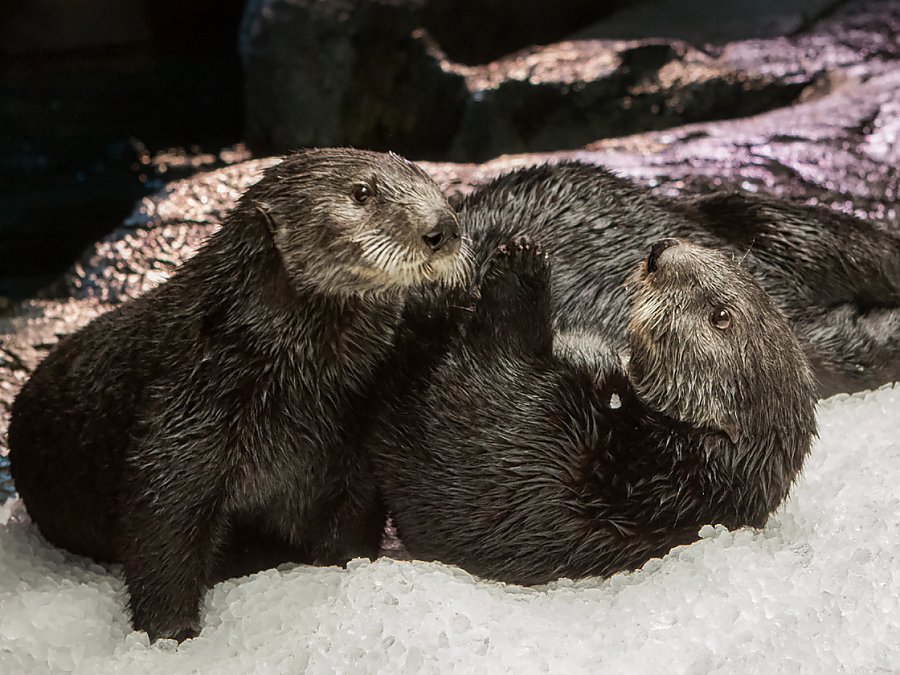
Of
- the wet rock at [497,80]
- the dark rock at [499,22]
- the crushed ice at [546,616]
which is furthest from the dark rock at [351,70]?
the crushed ice at [546,616]

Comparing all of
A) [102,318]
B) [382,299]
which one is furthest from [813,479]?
[102,318]

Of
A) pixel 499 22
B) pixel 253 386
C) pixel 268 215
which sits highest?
pixel 268 215

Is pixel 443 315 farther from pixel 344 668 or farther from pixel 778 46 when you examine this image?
pixel 778 46

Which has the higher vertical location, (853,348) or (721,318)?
(721,318)

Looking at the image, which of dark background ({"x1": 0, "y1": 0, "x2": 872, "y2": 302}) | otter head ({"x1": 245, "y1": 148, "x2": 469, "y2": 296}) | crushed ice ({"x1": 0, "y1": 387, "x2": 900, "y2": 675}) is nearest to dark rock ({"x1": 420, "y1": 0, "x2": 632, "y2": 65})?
dark background ({"x1": 0, "y1": 0, "x2": 872, "y2": 302})

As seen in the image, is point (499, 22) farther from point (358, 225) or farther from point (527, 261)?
point (358, 225)

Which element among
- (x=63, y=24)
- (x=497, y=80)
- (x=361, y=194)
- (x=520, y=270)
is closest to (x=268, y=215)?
(x=361, y=194)

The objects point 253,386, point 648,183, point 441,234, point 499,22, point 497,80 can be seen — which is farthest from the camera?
point 499,22

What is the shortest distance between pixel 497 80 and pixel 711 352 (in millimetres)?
4803

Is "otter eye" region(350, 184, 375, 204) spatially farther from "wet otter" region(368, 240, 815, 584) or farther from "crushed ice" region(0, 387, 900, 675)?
"crushed ice" region(0, 387, 900, 675)

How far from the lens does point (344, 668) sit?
224 centimetres

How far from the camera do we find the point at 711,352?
2.63 meters

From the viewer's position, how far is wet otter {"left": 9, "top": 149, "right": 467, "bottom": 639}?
250 centimetres

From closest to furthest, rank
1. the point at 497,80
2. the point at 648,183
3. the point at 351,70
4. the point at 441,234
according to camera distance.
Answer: the point at 441,234
the point at 648,183
the point at 497,80
the point at 351,70
